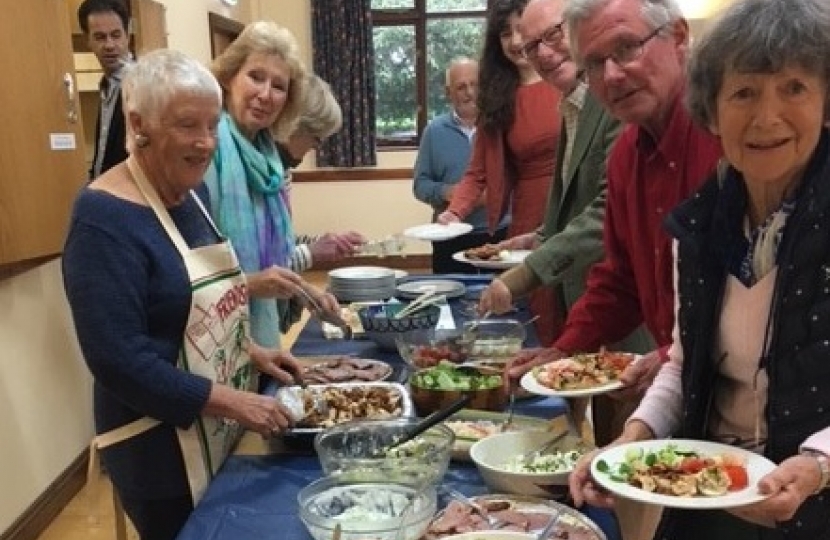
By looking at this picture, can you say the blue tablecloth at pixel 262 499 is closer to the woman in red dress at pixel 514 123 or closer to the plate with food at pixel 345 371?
the plate with food at pixel 345 371

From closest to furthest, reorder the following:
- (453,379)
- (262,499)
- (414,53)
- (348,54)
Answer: (262,499) < (453,379) < (348,54) < (414,53)

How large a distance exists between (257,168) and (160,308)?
0.77 metres

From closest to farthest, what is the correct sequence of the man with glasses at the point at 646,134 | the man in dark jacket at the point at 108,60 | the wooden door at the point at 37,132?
the man with glasses at the point at 646,134 → the wooden door at the point at 37,132 → the man in dark jacket at the point at 108,60

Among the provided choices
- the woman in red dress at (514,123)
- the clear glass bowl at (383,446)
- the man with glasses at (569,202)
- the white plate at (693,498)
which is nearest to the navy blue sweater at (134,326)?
the clear glass bowl at (383,446)

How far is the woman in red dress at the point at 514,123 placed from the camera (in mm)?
3150

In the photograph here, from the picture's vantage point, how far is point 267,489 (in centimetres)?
146

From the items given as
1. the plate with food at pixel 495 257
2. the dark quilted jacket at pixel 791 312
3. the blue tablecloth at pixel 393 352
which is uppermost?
the dark quilted jacket at pixel 791 312

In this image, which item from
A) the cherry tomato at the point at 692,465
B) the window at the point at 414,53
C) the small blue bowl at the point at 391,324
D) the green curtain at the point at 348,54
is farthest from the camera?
the window at the point at 414,53

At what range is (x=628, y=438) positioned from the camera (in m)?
1.34

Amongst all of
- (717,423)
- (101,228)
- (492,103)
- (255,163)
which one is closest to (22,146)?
(255,163)

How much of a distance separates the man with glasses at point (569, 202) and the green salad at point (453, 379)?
0.22 metres

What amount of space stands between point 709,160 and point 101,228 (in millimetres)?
1128

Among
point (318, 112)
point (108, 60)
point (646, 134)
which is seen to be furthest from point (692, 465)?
point (108, 60)

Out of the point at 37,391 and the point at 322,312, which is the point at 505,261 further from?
the point at 37,391
